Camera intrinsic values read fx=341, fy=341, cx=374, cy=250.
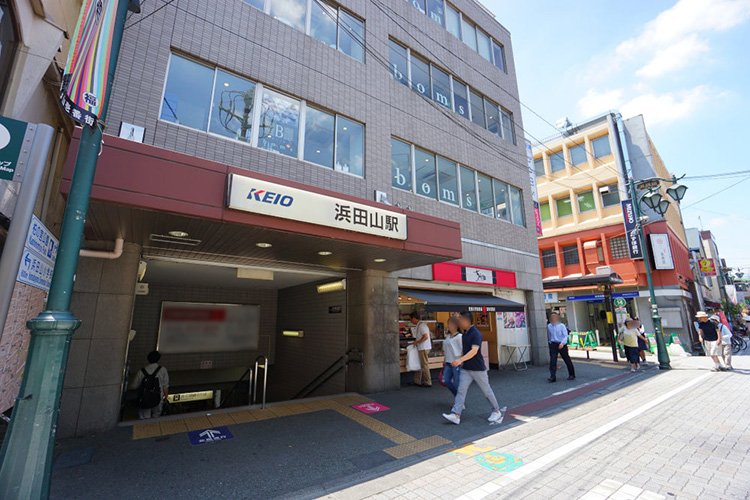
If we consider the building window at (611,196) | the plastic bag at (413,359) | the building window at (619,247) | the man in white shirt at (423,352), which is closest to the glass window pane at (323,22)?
the man in white shirt at (423,352)

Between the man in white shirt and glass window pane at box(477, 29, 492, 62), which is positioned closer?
the man in white shirt

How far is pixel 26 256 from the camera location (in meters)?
3.31

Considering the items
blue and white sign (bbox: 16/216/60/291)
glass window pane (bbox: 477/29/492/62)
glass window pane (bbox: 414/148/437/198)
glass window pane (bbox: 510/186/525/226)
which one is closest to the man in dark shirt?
glass window pane (bbox: 414/148/437/198)

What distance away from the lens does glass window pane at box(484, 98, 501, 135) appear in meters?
14.4

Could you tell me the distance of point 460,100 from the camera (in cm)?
1341

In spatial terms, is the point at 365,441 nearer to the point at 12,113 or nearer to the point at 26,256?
the point at 26,256

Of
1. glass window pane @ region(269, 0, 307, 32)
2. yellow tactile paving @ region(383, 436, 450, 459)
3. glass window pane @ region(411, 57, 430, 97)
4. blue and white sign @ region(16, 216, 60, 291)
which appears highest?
glass window pane @ region(411, 57, 430, 97)

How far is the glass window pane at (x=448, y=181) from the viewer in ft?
38.1

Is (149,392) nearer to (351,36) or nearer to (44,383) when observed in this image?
(44,383)

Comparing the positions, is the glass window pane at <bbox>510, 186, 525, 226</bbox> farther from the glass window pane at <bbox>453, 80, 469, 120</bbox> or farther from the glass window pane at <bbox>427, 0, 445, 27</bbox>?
the glass window pane at <bbox>427, 0, 445, 27</bbox>

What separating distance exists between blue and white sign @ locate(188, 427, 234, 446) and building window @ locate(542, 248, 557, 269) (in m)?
25.5

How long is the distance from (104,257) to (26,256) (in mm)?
2804

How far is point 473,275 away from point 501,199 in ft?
13.5

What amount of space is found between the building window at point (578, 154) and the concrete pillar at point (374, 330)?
22.9 metres
